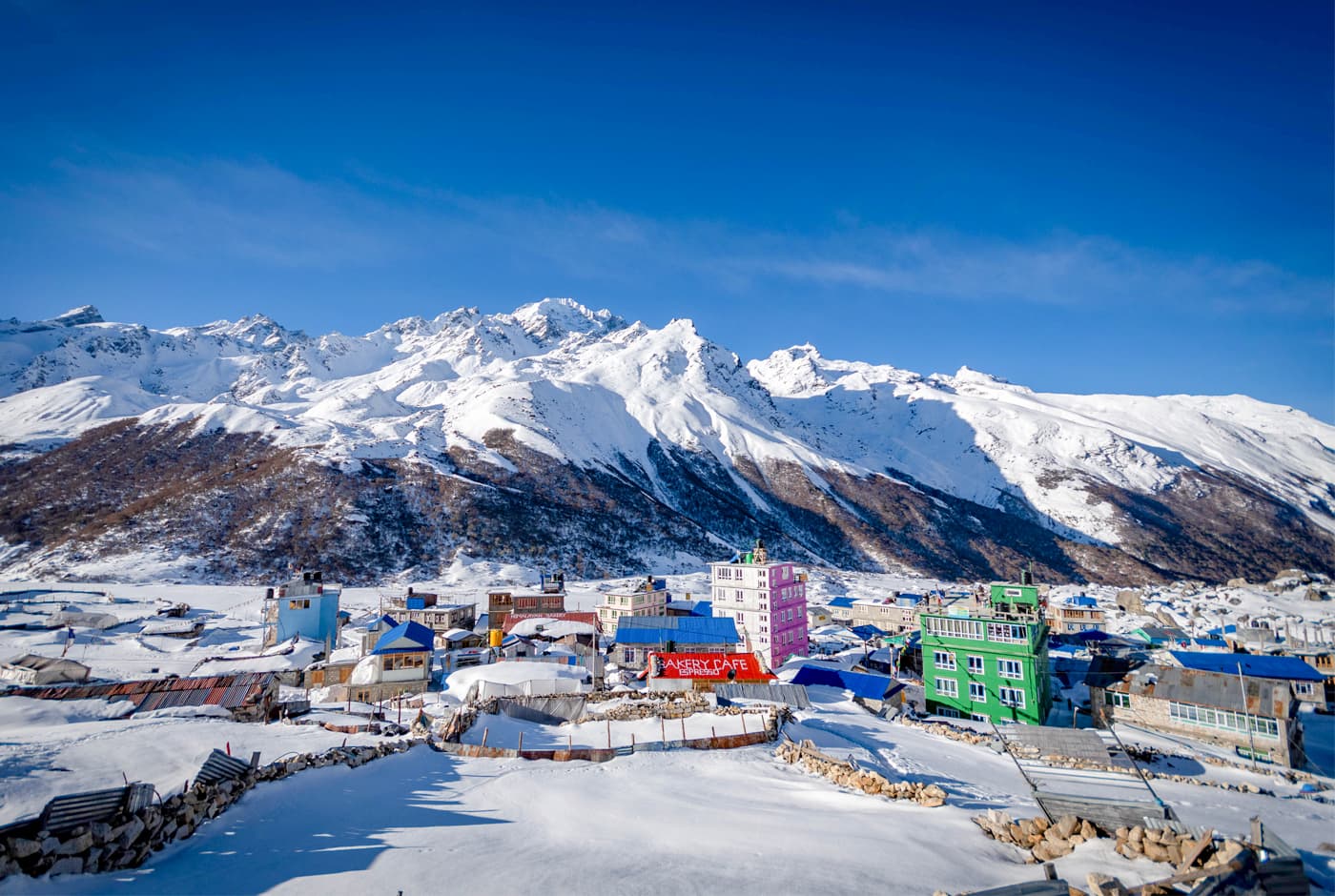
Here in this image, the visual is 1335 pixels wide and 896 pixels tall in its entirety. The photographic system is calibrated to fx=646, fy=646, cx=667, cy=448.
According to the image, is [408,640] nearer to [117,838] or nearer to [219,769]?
[219,769]

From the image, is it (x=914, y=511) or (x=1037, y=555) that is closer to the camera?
(x=1037, y=555)

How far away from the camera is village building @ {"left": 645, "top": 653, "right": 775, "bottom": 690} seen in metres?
30.2

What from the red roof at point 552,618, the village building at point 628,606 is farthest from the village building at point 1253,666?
the red roof at point 552,618

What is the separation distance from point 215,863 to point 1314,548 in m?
260

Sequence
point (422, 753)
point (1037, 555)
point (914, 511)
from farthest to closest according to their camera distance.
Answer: point (914, 511)
point (1037, 555)
point (422, 753)

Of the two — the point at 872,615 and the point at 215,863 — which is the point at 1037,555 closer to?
the point at 872,615

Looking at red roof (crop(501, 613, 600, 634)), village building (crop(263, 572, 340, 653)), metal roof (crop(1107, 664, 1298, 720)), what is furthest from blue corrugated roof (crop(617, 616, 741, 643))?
metal roof (crop(1107, 664, 1298, 720))

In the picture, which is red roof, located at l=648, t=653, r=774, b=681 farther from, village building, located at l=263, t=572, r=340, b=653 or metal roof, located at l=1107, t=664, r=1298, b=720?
village building, located at l=263, t=572, r=340, b=653

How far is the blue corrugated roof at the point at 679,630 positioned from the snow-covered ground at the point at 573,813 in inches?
899

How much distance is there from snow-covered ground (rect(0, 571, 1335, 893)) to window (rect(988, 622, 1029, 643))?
10.0 meters

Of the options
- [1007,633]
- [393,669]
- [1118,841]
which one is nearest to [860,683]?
[1007,633]

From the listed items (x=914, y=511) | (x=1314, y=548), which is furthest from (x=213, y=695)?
(x=1314, y=548)

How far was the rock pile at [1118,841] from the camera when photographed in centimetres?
971

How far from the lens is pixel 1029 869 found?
11.1 meters
